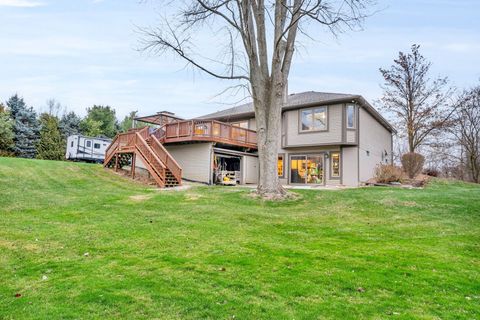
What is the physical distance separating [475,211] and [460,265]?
5.54 m

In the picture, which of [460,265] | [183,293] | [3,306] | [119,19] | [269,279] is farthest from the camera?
[119,19]

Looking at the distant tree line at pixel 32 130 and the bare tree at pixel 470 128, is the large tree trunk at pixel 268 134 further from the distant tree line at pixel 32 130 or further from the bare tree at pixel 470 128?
the distant tree line at pixel 32 130

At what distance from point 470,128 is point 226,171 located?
909 inches

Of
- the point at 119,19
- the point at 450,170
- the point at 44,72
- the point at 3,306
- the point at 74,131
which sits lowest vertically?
the point at 3,306

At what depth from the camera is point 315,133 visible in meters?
18.6

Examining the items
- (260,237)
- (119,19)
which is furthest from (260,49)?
(260,237)

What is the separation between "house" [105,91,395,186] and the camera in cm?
1773

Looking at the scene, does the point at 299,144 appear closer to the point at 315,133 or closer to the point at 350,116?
the point at 315,133

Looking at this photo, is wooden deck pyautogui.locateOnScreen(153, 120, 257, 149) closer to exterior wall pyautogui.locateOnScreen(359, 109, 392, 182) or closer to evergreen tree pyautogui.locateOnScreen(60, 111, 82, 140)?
exterior wall pyautogui.locateOnScreen(359, 109, 392, 182)

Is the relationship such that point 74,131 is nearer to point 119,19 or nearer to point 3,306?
point 119,19

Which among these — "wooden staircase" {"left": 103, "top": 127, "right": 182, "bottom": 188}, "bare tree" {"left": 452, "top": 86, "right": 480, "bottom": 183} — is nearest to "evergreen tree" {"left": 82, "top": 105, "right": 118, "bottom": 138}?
"wooden staircase" {"left": 103, "top": 127, "right": 182, "bottom": 188}

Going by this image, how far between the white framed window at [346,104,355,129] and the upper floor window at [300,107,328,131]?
129cm

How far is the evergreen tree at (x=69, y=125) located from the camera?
3506 centimetres

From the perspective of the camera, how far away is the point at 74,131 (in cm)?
3581
